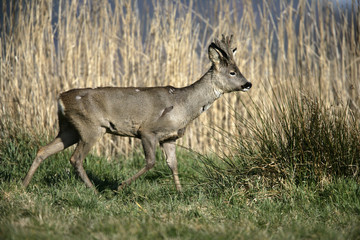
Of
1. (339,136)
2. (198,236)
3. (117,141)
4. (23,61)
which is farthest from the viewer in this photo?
(117,141)

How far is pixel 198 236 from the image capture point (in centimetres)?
342

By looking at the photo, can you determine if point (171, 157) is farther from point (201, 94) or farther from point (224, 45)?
point (224, 45)

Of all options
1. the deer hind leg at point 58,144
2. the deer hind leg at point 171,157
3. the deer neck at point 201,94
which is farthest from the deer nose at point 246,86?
the deer hind leg at point 58,144

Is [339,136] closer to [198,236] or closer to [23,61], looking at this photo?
[198,236]

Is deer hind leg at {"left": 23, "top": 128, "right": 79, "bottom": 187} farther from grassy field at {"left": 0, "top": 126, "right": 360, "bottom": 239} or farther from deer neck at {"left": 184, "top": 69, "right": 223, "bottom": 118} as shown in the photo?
deer neck at {"left": 184, "top": 69, "right": 223, "bottom": 118}

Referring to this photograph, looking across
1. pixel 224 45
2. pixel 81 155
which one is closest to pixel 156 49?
pixel 224 45

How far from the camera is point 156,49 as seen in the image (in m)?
7.77

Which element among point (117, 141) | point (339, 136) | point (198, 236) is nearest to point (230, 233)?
point (198, 236)

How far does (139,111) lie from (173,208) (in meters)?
1.50

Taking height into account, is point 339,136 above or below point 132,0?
below

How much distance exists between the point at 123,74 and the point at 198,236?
4.73 m

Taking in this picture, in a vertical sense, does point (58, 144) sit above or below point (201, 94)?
below

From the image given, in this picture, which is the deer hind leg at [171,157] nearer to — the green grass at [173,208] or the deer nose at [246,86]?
the green grass at [173,208]

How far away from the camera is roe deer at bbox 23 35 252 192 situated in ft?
17.5
